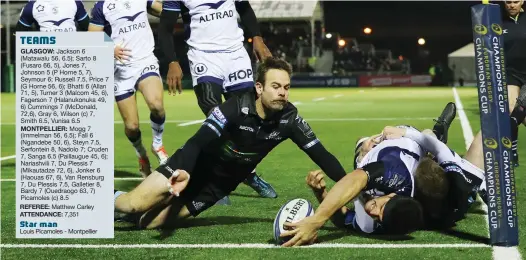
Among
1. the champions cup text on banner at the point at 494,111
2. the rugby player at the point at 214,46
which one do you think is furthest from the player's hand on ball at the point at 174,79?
the champions cup text on banner at the point at 494,111

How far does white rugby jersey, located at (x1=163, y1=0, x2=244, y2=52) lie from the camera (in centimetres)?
950

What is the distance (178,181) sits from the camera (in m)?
6.17

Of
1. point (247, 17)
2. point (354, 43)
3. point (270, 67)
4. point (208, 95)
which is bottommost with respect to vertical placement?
point (208, 95)

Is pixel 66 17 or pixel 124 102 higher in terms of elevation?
pixel 66 17

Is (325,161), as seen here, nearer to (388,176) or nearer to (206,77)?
(388,176)

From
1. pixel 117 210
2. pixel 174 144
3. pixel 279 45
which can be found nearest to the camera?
pixel 117 210

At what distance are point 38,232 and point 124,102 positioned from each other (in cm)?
508

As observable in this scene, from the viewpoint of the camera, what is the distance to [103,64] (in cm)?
584

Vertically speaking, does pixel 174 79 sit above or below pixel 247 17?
below

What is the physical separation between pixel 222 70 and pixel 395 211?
3360 millimetres

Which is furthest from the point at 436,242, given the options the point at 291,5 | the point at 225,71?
the point at 291,5

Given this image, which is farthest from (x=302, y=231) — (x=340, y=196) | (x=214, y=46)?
(x=214, y=46)

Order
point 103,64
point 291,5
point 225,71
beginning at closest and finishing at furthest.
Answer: point 103,64, point 225,71, point 291,5

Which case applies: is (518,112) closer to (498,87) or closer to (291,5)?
(498,87)
